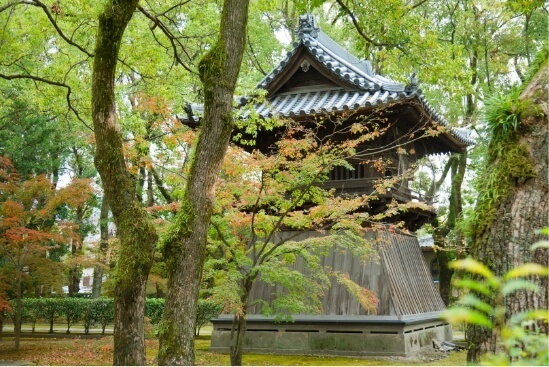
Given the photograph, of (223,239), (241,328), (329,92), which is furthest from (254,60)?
(241,328)

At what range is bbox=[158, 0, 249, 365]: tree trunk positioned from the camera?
5438mm

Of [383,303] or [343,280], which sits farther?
[383,303]

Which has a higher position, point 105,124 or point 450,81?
point 450,81

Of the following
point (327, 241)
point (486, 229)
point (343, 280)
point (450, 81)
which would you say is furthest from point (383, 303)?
point (486, 229)

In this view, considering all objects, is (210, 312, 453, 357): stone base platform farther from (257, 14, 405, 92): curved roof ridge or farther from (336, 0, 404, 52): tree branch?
(336, 0, 404, 52): tree branch

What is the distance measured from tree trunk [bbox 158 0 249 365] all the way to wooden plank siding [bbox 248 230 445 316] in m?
6.22

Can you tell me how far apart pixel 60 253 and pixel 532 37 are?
66.1 ft

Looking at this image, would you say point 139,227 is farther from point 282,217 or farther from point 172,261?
point 282,217

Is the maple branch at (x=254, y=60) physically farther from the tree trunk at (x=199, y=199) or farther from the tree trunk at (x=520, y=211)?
the tree trunk at (x=520, y=211)

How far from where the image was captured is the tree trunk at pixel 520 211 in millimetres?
2793

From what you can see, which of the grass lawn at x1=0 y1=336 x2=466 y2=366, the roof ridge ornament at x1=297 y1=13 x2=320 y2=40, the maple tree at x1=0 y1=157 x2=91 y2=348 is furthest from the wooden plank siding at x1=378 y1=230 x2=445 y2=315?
the maple tree at x1=0 y1=157 x2=91 y2=348

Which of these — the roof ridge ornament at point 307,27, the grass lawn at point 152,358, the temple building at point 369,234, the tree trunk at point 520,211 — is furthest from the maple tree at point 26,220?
the tree trunk at point 520,211

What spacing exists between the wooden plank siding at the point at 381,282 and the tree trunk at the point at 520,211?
8.57 meters

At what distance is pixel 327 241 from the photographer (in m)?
9.85
